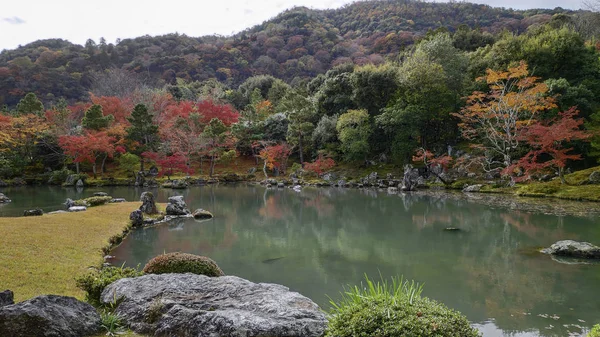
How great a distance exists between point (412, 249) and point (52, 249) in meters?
10.9

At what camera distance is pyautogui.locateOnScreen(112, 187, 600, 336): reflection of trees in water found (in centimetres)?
820

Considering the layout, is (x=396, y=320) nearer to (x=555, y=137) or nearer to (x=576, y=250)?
(x=576, y=250)

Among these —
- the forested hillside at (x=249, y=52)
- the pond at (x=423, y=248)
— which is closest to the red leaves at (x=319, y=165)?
the pond at (x=423, y=248)

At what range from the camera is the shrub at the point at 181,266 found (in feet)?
23.6

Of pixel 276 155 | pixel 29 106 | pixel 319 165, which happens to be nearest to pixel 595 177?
pixel 319 165

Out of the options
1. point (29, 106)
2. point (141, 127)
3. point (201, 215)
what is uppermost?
point (29, 106)

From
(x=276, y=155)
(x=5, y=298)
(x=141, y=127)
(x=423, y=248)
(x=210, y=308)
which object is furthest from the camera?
(x=276, y=155)

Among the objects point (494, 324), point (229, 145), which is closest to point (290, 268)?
point (494, 324)

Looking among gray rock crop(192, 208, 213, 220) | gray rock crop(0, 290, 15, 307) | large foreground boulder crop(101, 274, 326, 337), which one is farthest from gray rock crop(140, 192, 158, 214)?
gray rock crop(0, 290, 15, 307)

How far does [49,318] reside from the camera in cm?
437

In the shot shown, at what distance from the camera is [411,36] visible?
248 feet

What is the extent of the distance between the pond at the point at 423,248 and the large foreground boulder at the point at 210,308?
2.52 metres

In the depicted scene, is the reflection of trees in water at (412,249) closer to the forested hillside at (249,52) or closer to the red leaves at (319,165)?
the red leaves at (319,165)

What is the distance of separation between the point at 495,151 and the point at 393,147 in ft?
28.0
